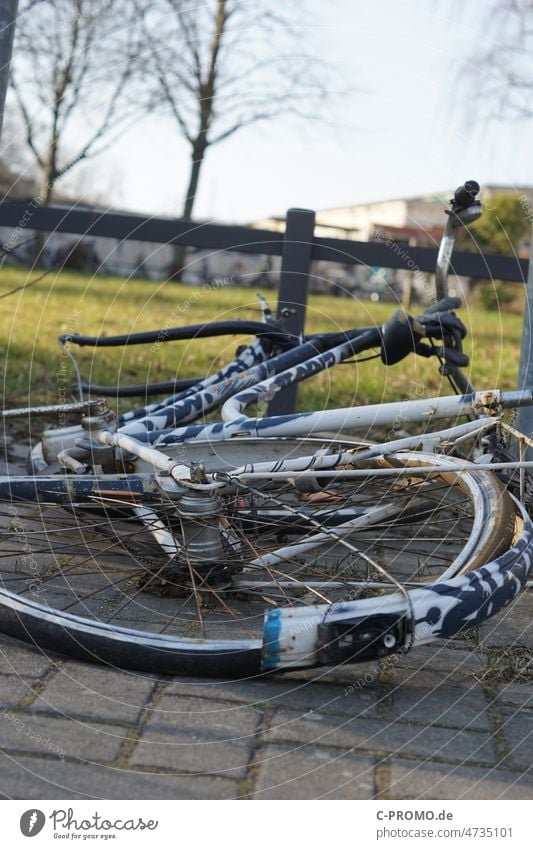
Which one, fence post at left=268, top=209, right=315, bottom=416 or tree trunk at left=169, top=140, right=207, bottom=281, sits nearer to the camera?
fence post at left=268, top=209, right=315, bottom=416

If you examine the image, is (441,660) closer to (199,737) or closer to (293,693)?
(293,693)

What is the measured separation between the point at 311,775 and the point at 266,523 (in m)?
0.95

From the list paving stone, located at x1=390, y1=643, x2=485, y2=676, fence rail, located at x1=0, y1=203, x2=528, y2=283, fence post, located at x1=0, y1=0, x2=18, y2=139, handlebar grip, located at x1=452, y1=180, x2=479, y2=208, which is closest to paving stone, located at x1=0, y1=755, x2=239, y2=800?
paving stone, located at x1=390, y1=643, x2=485, y2=676

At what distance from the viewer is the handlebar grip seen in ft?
10.8

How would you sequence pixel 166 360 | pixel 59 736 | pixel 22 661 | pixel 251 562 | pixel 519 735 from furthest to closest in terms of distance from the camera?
pixel 166 360 → pixel 251 562 → pixel 22 661 → pixel 519 735 → pixel 59 736

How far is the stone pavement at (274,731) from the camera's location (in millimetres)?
1884

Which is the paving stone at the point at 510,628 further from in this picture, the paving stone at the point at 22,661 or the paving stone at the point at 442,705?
the paving stone at the point at 22,661

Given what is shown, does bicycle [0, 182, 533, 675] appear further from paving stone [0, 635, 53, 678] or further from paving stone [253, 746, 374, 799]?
paving stone [253, 746, 374, 799]

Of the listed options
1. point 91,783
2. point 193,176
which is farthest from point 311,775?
point 193,176

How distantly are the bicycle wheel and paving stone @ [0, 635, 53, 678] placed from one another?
0.05 meters

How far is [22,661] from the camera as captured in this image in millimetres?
2389
